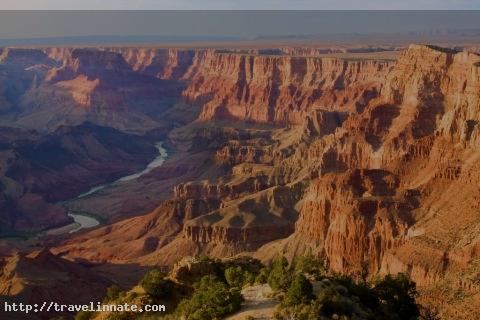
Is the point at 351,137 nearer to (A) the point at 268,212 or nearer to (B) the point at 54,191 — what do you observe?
(A) the point at 268,212

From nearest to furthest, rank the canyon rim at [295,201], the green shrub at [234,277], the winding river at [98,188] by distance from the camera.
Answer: the green shrub at [234,277] → the canyon rim at [295,201] → the winding river at [98,188]

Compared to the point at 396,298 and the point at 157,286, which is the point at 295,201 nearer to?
the point at 396,298

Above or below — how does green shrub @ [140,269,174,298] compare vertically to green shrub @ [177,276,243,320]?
below

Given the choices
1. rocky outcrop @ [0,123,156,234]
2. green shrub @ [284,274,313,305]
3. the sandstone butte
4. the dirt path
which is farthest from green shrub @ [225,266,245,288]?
rocky outcrop @ [0,123,156,234]

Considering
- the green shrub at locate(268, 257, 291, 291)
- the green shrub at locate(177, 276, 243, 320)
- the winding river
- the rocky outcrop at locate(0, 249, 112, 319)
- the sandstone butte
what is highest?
the green shrub at locate(268, 257, 291, 291)

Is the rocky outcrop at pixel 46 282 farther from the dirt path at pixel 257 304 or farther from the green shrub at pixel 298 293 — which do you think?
the green shrub at pixel 298 293

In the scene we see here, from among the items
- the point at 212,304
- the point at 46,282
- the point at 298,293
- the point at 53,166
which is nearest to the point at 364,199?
the point at 46,282

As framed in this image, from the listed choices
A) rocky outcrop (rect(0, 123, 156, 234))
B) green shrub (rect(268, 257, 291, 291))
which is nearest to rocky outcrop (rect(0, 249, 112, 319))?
green shrub (rect(268, 257, 291, 291))

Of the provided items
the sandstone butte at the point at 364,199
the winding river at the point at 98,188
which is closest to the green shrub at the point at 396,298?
the sandstone butte at the point at 364,199

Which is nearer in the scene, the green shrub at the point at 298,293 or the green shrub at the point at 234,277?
the green shrub at the point at 298,293

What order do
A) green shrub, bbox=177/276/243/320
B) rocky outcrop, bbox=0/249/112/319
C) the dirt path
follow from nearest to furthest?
the dirt path < green shrub, bbox=177/276/243/320 < rocky outcrop, bbox=0/249/112/319

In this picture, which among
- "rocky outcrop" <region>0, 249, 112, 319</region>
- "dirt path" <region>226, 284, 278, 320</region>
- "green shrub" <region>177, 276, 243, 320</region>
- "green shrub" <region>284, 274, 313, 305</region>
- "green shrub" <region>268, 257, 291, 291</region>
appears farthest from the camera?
"rocky outcrop" <region>0, 249, 112, 319</region>

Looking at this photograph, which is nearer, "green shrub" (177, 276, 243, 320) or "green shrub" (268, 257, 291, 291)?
"green shrub" (177, 276, 243, 320)

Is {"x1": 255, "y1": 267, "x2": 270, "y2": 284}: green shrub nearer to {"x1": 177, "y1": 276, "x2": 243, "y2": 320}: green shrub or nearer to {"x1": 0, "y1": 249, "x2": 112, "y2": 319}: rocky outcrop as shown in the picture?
{"x1": 177, "y1": 276, "x2": 243, "y2": 320}: green shrub
